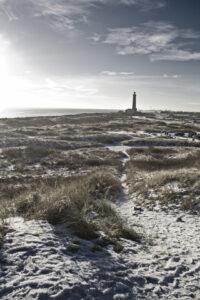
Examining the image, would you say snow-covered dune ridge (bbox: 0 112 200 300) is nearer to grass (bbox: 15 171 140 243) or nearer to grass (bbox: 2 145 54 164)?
grass (bbox: 15 171 140 243)

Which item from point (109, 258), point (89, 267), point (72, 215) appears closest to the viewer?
point (89, 267)

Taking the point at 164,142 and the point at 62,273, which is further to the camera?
the point at 164,142

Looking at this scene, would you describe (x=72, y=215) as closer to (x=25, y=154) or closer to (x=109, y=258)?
(x=109, y=258)

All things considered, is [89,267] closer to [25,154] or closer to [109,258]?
[109,258]

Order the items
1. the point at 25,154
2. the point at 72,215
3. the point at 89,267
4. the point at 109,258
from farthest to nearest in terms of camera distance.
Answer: the point at 25,154
the point at 72,215
the point at 109,258
the point at 89,267

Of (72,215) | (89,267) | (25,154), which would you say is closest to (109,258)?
(89,267)

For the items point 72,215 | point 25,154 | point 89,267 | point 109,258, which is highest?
point 25,154

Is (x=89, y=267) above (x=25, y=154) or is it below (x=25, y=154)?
below

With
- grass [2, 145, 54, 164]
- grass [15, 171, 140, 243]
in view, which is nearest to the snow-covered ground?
grass [15, 171, 140, 243]

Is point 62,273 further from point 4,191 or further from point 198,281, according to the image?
point 4,191

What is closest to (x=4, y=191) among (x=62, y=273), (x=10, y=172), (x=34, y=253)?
(x=10, y=172)

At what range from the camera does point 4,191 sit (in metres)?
11.1

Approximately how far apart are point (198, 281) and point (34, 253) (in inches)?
142

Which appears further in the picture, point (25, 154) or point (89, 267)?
point (25, 154)
